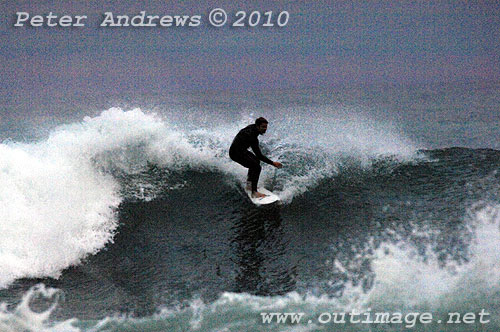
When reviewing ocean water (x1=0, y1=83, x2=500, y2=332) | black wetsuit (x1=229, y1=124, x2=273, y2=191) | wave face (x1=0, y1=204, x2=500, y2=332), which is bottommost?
wave face (x1=0, y1=204, x2=500, y2=332)

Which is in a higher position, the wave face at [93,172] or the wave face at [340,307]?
the wave face at [93,172]

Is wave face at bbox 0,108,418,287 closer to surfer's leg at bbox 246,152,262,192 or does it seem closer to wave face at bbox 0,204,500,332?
surfer's leg at bbox 246,152,262,192

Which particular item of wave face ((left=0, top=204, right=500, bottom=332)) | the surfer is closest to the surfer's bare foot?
the surfer

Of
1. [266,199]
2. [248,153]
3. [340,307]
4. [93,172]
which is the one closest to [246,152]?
[248,153]

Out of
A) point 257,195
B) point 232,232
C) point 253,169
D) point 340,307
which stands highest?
point 253,169

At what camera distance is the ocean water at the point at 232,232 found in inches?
252

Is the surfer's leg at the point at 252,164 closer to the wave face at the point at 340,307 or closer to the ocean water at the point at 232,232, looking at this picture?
the ocean water at the point at 232,232

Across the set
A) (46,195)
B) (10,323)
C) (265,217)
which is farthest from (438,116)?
(10,323)

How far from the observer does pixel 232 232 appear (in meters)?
8.74

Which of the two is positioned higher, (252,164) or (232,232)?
(252,164)

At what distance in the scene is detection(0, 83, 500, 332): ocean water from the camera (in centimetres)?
641

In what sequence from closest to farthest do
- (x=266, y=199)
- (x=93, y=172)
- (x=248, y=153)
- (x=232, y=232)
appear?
(x=232, y=232)
(x=266, y=199)
(x=248, y=153)
(x=93, y=172)

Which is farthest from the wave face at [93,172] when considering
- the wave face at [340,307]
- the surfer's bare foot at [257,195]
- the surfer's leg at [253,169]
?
the wave face at [340,307]

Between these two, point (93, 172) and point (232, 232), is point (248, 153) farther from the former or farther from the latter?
point (93, 172)
